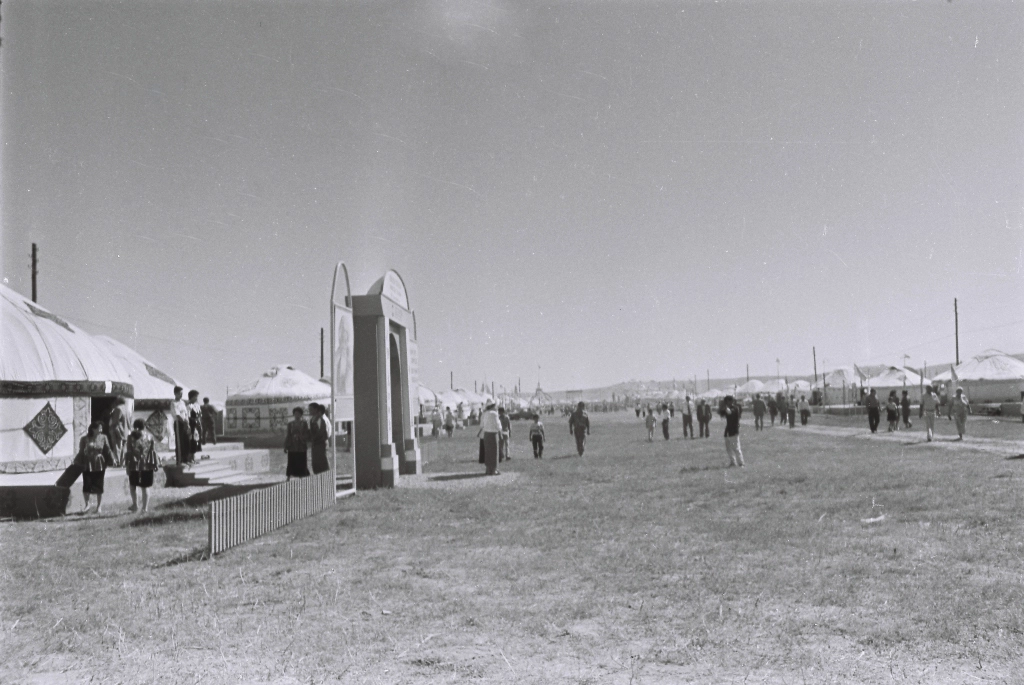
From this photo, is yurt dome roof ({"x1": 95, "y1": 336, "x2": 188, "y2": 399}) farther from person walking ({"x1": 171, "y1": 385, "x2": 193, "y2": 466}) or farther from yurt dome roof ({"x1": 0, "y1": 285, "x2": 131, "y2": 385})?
person walking ({"x1": 171, "y1": 385, "x2": 193, "y2": 466})

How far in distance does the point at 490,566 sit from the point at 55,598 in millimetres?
3354

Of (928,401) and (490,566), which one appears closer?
(490,566)

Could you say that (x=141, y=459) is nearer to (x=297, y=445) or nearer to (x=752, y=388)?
(x=297, y=445)

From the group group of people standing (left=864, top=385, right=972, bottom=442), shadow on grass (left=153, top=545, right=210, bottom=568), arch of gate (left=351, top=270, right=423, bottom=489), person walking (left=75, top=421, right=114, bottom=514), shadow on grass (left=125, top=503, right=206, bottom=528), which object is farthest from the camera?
group of people standing (left=864, top=385, right=972, bottom=442)

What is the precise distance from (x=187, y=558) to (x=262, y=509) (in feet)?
3.50

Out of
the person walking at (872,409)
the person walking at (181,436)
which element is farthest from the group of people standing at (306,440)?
the person walking at (872,409)

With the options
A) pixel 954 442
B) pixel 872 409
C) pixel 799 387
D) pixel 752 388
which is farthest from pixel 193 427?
pixel 752 388

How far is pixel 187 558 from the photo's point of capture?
7.40m

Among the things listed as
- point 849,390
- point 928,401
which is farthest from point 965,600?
point 849,390

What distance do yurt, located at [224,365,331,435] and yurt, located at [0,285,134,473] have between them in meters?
17.9

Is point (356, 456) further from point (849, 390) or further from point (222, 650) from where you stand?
point (849, 390)

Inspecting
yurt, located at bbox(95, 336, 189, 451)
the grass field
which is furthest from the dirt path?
yurt, located at bbox(95, 336, 189, 451)

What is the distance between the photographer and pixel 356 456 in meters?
13.2

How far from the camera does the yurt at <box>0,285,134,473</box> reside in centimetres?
1377
